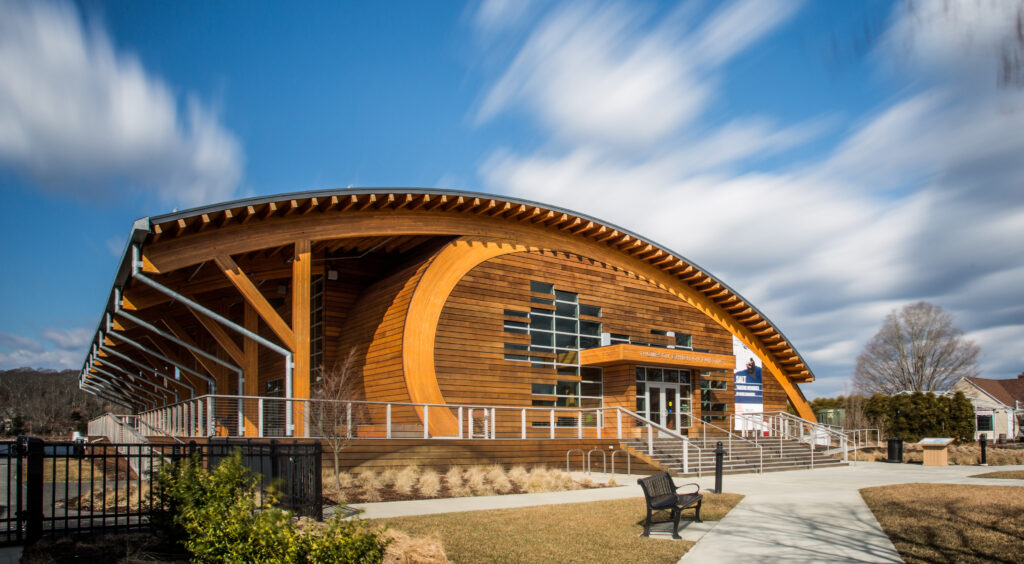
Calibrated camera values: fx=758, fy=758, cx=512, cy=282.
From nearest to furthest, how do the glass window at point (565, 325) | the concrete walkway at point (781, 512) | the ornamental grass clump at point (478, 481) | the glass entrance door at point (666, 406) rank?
the concrete walkway at point (781, 512) < the ornamental grass clump at point (478, 481) < the glass window at point (565, 325) < the glass entrance door at point (666, 406)

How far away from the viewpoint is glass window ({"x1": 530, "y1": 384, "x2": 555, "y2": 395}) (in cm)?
2508

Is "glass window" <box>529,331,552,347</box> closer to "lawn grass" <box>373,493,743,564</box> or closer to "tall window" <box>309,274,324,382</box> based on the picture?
"tall window" <box>309,274,324,382</box>

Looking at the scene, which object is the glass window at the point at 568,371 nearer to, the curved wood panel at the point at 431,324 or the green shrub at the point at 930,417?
the curved wood panel at the point at 431,324

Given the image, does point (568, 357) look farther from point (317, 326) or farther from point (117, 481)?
point (117, 481)

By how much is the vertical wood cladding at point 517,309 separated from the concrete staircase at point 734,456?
3.76 meters

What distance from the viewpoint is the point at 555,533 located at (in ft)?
33.8

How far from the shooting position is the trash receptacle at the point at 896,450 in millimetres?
26844

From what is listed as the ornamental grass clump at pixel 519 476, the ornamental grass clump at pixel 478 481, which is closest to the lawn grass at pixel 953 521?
the ornamental grass clump at pixel 519 476

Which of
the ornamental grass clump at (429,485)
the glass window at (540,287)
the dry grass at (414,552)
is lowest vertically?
the ornamental grass clump at (429,485)

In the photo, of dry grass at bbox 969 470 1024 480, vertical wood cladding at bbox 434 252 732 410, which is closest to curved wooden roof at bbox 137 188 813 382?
vertical wood cladding at bbox 434 252 732 410

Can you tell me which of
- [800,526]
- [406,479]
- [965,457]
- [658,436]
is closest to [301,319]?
[406,479]

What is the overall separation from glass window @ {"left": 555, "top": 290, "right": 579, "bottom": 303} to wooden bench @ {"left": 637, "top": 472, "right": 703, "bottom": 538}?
15.1 m

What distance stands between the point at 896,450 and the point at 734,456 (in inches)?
311

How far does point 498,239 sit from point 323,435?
9742mm
